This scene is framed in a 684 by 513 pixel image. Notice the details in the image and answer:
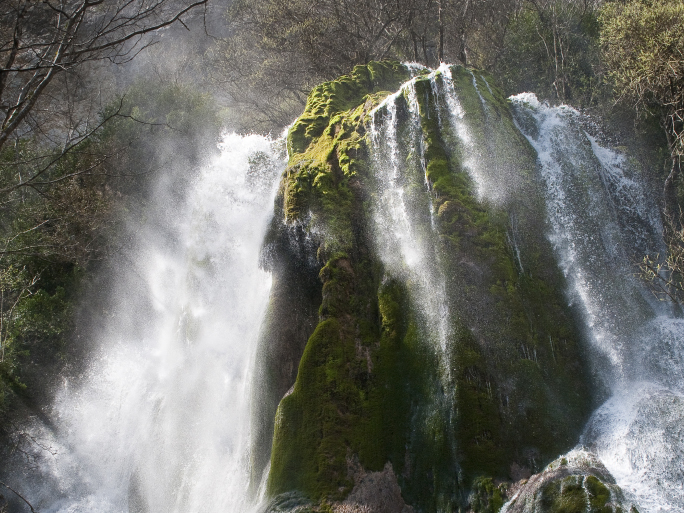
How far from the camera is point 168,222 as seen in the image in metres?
16.7

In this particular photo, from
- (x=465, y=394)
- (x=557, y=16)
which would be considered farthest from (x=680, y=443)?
(x=557, y=16)

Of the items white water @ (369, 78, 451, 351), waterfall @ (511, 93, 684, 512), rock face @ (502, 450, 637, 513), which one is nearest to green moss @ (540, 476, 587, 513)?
rock face @ (502, 450, 637, 513)

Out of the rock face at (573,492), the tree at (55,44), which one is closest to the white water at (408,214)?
the rock face at (573,492)

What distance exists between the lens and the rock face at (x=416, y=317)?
6633mm

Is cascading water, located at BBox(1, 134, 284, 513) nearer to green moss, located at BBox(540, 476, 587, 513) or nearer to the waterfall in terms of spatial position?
green moss, located at BBox(540, 476, 587, 513)

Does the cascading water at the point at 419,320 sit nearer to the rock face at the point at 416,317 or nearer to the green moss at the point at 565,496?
the rock face at the point at 416,317

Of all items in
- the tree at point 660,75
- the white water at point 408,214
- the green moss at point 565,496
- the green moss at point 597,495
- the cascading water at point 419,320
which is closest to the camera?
the green moss at point 597,495

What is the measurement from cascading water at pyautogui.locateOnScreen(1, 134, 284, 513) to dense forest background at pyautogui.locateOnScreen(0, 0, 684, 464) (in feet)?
3.63

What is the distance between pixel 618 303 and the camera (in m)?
8.20

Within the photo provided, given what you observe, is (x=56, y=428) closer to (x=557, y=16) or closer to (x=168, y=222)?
(x=168, y=222)

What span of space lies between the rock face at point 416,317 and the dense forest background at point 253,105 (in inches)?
110

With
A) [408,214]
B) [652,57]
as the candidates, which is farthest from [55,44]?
[652,57]

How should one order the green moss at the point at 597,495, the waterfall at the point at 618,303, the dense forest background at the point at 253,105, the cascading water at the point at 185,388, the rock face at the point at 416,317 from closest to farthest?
the green moss at the point at 597,495
the waterfall at the point at 618,303
the rock face at the point at 416,317
the cascading water at the point at 185,388
the dense forest background at the point at 253,105

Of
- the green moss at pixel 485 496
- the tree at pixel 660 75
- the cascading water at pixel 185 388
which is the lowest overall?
the green moss at pixel 485 496
